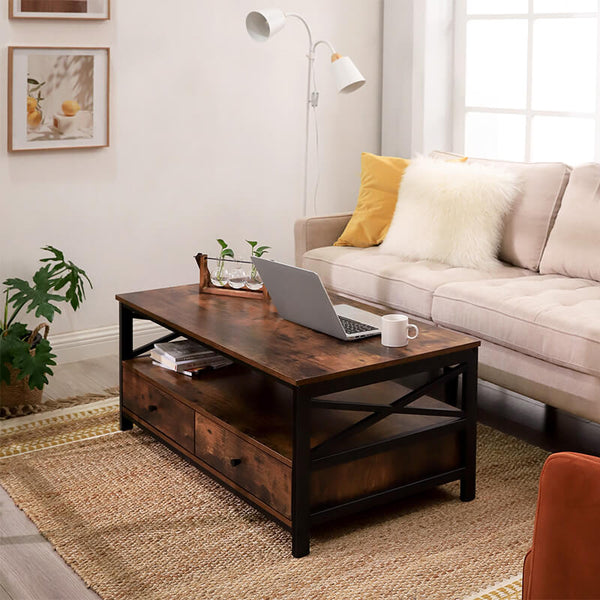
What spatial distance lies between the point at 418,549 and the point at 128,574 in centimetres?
75

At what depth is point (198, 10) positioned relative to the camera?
418 centimetres

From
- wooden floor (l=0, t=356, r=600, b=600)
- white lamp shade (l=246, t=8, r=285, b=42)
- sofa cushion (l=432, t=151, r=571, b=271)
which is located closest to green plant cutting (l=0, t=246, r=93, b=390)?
wooden floor (l=0, t=356, r=600, b=600)

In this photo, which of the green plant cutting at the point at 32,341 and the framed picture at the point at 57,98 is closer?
the green plant cutting at the point at 32,341

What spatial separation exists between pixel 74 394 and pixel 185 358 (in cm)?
83

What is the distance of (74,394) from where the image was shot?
359cm

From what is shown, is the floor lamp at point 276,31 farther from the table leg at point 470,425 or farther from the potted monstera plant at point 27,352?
the table leg at point 470,425

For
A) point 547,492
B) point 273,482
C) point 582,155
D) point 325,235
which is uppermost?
point 582,155

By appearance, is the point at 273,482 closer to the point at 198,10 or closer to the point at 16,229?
the point at 16,229

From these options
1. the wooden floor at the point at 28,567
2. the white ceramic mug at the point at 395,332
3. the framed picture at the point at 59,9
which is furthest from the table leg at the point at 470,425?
the framed picture at the point at 59,9

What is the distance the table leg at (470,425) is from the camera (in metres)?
2.56

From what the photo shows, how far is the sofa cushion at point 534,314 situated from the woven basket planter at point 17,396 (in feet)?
5.10

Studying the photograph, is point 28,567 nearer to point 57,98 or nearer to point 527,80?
point 57,98

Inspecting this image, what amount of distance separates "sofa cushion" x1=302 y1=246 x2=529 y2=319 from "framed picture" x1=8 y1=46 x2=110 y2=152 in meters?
1.14

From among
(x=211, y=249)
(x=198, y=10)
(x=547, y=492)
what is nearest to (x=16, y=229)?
(x=211, y=249)
